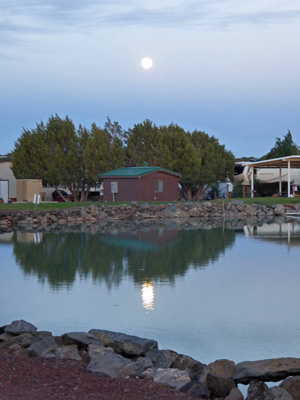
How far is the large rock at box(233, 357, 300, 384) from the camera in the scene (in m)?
6.40

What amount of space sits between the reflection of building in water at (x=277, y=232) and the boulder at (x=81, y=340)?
1365 centimetres

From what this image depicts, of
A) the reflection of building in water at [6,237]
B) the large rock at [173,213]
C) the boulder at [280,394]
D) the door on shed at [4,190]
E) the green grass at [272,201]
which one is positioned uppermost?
the door on shed at [4,190]

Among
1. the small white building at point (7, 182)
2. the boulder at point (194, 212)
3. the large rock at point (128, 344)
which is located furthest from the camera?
the small white building at point (7, 182)

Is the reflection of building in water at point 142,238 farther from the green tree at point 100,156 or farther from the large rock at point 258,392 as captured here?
the green tree at point 100,156

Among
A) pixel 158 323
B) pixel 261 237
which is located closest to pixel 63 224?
pixel 261 237

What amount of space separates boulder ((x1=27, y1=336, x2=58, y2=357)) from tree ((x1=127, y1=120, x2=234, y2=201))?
39.1m

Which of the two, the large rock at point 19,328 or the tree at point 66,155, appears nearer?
the large rock at point 19,328

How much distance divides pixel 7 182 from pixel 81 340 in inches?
1706

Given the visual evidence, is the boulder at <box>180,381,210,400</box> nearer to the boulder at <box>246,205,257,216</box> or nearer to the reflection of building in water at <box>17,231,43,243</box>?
the reflection of building in water at <box>17,231,43,243</box>

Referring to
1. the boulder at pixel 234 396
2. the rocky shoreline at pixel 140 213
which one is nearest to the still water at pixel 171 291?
the boulder at pixel 234 396

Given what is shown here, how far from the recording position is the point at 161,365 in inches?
271

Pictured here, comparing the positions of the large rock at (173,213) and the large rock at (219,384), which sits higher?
the large rock at (173,213)

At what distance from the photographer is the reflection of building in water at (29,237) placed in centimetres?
2306

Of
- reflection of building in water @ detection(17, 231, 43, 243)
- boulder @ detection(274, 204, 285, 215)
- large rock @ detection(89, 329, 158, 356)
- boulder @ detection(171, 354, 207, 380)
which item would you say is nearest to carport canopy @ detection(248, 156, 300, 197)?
boulder @ detection(274, 204, 285, 215)
